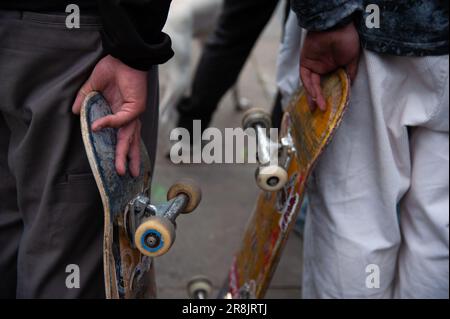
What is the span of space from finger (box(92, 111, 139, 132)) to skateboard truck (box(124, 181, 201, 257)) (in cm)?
18

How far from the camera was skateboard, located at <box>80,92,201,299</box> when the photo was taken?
4.15 ft

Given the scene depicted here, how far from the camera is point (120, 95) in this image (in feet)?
4.52

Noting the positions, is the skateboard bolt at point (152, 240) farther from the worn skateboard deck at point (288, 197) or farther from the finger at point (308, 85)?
the finger at point (308, 85)

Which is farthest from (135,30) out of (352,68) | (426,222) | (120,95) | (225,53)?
(225,53)

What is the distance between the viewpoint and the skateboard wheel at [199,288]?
226 cm

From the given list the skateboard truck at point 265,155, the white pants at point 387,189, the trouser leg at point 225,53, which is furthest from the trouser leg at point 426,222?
the trouser leg at point 225,53

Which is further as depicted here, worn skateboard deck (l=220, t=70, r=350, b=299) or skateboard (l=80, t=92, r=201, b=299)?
worn skateboard deck (l=220, t=70, r=350, b=299)

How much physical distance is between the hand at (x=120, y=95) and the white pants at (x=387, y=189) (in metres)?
0.62

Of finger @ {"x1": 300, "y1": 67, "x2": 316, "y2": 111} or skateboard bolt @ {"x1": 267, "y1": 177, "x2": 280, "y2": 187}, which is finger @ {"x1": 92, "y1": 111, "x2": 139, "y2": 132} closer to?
skateboard bolt @ {"x1": 267, "y1": 177, "x2": 280, "y2": 187}

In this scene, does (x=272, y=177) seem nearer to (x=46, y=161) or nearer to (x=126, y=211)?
(x=126, y=211)

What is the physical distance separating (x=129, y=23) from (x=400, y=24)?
716mm

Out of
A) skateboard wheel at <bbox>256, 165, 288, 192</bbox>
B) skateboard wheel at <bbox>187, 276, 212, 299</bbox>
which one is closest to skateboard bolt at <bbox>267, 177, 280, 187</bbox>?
skateboard wheel at <bbox>256, 165, 288, 192</bbox>

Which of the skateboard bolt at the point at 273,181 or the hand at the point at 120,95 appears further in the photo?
the skateboard bolt at the point at 273,181

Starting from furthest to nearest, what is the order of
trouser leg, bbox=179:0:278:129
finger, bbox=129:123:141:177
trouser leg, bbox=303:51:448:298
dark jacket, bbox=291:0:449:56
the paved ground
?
1. trouser leg, bbox=179:0:278:129
2. the paved ground
3. trouser leg, bbox=303:51:448:298
4. dark jacket, bbox=291:0:449:56
5. finger, bbox=129:123:141:177
